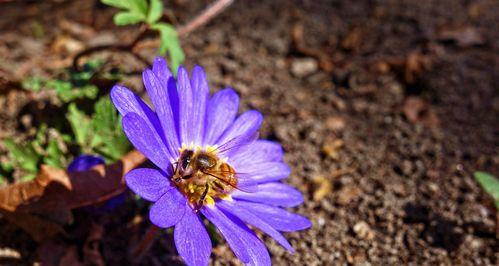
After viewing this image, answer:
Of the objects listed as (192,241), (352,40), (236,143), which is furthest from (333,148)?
(192,241)

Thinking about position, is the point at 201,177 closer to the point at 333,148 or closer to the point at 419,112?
the point at 333,148

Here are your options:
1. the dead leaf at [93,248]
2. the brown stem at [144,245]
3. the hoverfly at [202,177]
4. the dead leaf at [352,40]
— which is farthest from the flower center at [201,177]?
the dead leaf at [352,40]

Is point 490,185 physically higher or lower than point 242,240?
lower

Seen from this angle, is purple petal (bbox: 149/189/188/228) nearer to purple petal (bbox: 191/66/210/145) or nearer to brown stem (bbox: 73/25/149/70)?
purple petal (bbox: 191/66/210/145)

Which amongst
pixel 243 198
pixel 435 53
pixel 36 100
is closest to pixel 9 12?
pixel 36 100

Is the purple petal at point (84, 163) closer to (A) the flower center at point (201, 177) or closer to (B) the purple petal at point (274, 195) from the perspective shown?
(A) the flower center at point (201, 177)

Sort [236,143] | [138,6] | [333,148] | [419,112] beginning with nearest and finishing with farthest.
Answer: [236,143] < [138,6] < [333,148] < [419,112]

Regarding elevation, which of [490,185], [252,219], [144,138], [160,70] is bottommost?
[490,185]
